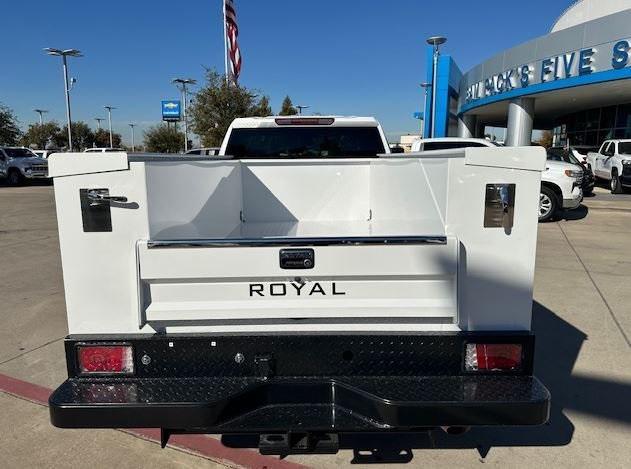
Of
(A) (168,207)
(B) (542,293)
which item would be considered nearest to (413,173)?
(A) (168,207)

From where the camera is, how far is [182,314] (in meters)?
2.42

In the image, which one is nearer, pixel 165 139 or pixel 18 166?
pixel 18 166

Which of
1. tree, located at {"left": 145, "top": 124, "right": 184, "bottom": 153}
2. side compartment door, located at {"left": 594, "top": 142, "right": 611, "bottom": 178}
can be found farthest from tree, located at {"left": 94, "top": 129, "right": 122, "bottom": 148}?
side compartment door, located at {"left": 594, "top": 142, "right": 611, "bottom": 178}

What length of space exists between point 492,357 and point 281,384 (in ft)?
3.46

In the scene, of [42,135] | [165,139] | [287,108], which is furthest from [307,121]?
[42,135]

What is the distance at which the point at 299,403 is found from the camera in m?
2.41

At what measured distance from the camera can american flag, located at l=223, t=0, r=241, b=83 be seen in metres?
21.2

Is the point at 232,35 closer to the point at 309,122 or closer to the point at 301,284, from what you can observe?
the point at 309,122

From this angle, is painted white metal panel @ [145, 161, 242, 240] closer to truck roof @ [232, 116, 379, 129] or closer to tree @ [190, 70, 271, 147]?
truck roof @ [232, 116, 379, 129]

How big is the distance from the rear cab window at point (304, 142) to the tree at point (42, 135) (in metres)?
79.3

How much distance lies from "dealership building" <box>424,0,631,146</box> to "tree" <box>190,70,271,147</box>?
37.3 feet

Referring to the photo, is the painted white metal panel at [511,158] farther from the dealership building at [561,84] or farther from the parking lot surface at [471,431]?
the dealership building at [561,84]

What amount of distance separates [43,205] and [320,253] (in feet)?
57.0

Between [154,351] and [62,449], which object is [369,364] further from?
[62,449]
